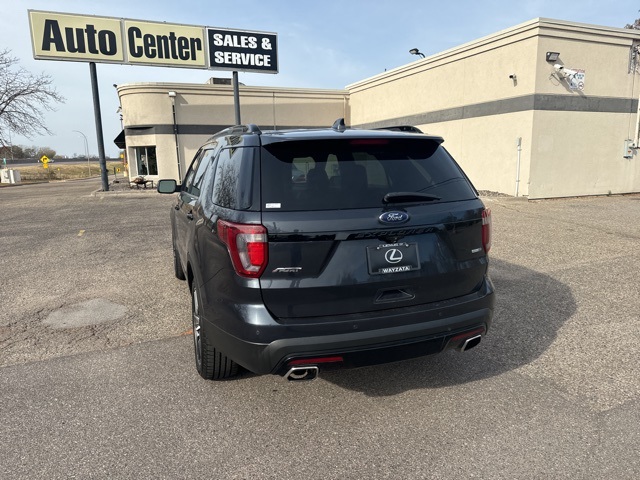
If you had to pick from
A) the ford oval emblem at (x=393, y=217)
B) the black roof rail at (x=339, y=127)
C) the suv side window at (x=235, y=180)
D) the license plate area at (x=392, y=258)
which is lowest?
the license plate area at (x=392, y=258)

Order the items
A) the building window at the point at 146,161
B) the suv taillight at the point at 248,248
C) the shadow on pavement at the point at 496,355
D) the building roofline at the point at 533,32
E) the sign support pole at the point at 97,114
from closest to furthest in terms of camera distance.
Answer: the suv taillight at the point at 248,248, the shadow on pavement at the point at 496,355, the building roofline at the point at 533,32, the sign support pole at the point at 97,114, the building window at the point at 146,161

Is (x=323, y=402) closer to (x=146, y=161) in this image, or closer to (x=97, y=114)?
(x=97, y=114)

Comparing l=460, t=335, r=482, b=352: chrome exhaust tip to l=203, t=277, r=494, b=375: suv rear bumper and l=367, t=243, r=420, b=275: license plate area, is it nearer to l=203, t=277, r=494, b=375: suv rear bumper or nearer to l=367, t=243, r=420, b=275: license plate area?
l=203, t=277, r=494, b=375: suv rear bumper

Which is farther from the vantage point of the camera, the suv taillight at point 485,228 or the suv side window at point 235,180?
the suv taillight at point 485,228

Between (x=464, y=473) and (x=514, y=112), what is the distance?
1509cm

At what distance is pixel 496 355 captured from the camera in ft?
12.0

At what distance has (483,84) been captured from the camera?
16.3m

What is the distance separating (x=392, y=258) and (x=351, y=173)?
22.6 inches

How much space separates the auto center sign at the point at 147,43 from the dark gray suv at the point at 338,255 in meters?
20.9

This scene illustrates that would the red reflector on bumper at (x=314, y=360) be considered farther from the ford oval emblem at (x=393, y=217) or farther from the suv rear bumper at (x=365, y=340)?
the ford oval emblem at (x=393, y=217)

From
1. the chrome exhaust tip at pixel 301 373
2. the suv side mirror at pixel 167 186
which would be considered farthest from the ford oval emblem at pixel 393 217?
the suv side mirror at pixel 167 186

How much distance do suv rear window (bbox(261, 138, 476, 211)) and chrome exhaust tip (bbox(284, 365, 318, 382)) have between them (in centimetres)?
89

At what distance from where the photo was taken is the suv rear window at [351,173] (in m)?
2.58

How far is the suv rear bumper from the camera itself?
2475 mm
